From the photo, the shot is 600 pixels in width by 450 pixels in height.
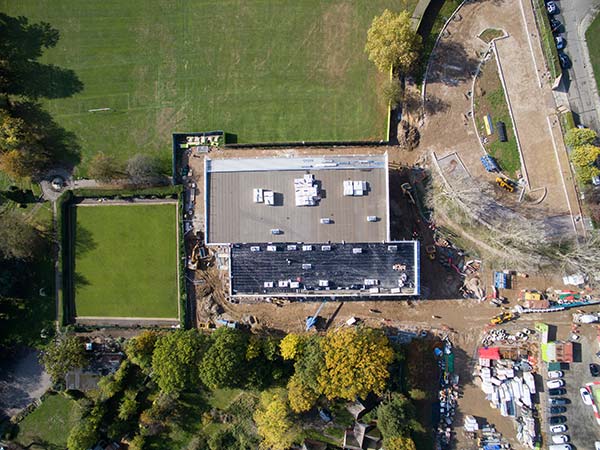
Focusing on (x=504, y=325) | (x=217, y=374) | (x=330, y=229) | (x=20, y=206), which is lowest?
(x=217, y=374)

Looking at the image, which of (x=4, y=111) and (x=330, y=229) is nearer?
(x=330, y=229)

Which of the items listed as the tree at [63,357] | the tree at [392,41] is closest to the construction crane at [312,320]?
the tree at [63,357]

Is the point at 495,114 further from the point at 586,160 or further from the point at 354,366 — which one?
the point at 354,366

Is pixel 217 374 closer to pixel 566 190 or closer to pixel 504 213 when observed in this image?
pixel 504 213

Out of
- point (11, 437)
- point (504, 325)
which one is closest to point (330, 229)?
point (504, 325)

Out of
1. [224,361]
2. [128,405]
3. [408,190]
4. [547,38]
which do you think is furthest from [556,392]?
[128,405]

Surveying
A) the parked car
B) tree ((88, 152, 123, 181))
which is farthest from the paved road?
tree ((88, 152, 123, 181))

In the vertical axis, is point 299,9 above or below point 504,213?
above

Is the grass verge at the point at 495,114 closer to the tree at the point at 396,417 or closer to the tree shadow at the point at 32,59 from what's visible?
the tree at the point at 396,417
